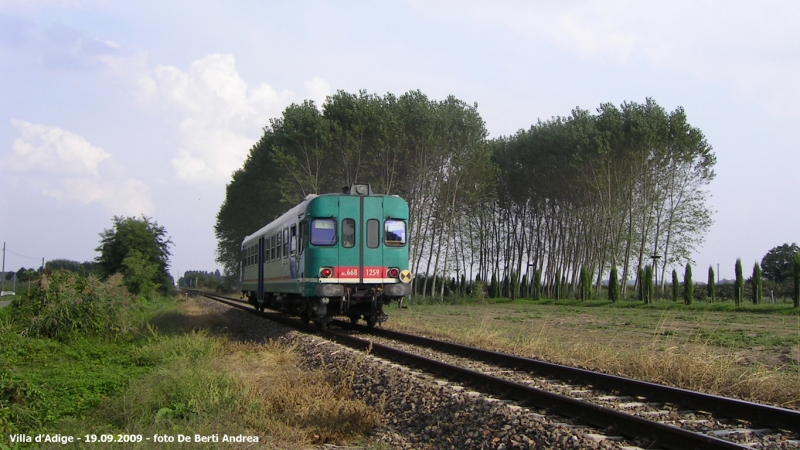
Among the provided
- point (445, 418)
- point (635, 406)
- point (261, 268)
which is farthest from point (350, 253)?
point (635, 406)

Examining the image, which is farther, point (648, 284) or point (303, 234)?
point (648, 284)

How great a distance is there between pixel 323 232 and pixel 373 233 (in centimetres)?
117

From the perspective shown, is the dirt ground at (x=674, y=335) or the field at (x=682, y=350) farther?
the dirt ground at (x=674, y=335)

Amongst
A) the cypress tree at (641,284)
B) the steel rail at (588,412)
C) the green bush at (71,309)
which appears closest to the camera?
the steel rail at (588,412)

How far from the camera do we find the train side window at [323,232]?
52.2 feet

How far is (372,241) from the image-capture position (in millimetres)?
16281

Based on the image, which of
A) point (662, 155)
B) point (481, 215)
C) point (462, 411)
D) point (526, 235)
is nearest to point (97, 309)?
point (462, 411)

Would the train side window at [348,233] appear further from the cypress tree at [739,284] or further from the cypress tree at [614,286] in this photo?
the cypress tree at [614,286]

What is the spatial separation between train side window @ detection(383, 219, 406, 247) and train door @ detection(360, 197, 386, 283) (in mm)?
161

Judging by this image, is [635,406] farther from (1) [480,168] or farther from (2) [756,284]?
(1) [480,168]

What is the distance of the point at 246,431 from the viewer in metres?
7.05

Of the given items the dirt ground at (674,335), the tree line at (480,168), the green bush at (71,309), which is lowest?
the dirt ground at (674,335)

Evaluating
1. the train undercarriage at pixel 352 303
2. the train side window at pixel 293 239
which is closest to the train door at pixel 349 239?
the train undercarriage at pixel 352 303

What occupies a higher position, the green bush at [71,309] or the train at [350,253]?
the train at [350,253]
